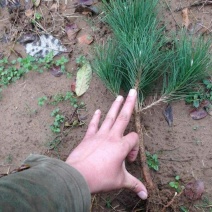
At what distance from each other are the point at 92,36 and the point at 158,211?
42.2 inches

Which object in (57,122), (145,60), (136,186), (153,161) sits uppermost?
(145,60)

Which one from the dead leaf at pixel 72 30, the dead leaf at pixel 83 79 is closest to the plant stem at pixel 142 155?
the dead leaf at pixel 83 79

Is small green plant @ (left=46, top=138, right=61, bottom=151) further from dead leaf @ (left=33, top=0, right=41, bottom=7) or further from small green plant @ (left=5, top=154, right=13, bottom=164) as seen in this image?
dead leaf @ (left=33, top=0, right=41, bottom=7)

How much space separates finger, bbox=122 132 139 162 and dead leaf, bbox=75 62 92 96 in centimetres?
52

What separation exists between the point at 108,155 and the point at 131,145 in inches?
5.8

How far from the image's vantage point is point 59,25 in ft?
7.08

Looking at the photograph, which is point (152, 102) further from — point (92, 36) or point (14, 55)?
point (14, 55)

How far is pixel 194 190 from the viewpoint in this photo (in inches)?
67.9

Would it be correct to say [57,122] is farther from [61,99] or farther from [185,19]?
[185,19]

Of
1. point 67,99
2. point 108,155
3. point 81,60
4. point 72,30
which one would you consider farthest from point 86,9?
point 108,155

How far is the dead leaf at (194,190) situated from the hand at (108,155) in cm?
27

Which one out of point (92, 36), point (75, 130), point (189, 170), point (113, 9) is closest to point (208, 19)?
point (113, 9)

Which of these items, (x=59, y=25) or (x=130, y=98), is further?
(x=59, y=25)

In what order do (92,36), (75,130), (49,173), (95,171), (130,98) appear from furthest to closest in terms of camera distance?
(92,36)
(75,130)
(130,98)
(95,171)
(49,173)
